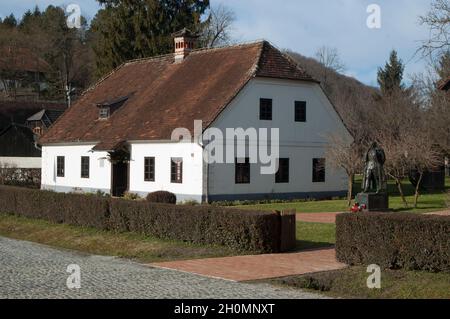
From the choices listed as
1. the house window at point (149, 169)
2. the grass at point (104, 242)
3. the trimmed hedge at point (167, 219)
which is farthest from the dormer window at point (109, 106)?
the grass at point (104, 242)

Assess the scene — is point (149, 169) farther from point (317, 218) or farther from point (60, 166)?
point (317, 218)

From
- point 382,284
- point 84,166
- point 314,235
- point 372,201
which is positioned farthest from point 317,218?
point 84,166

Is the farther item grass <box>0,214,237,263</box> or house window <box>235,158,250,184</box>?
house window <box>235,158,250,184</box>

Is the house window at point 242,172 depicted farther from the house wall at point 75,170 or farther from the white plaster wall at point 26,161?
the white plaster wall at point 26,161

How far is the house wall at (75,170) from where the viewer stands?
35.5 m

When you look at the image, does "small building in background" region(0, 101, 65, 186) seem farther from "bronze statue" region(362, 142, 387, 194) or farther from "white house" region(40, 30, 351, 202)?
"bronze statue" region(362, 142, 387, 194)

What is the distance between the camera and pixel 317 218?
23.1 metres

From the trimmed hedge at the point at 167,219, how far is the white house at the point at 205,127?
307 inches

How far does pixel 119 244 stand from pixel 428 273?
376 inches

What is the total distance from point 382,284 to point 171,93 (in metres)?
24.5

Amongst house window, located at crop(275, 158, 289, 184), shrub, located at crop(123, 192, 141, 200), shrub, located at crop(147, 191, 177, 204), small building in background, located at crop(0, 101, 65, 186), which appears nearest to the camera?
shrub, located at crop(147, 191, 177, 204)

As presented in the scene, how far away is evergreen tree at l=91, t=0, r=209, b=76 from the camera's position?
52938 millimetres

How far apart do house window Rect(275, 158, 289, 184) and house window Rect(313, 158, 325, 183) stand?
202cm

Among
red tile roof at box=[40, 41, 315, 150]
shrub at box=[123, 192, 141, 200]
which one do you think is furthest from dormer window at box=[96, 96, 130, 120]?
shrub at box=[123, 192, 141, 200]
